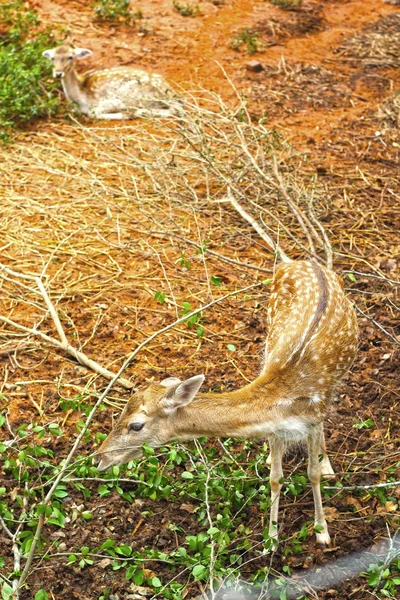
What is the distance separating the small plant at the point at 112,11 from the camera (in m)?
11.6

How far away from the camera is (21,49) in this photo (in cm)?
1048

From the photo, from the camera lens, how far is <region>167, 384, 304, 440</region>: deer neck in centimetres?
431

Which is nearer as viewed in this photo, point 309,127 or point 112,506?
point 112,506

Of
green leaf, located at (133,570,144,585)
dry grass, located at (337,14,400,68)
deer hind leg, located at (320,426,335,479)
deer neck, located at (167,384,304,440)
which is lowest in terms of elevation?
dry grass, located at (337,14,400,68)

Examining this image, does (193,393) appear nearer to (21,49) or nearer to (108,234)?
(108,234)

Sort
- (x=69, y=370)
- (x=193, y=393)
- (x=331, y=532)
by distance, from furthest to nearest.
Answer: (x=69, y=370) → (x=331, y=532) → (x=193, y=393)

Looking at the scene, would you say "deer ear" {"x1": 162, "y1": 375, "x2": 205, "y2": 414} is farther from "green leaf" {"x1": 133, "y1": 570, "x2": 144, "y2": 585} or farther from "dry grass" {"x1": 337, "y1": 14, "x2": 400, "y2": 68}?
"dry grass" {"x1": 337, "y1": 14, "x2": 400, "y2": 68}

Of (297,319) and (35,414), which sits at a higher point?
(297,319)

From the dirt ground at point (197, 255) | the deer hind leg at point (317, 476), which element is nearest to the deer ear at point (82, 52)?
the dirt ground at point (197, 255)

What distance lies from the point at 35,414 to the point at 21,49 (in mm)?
6356

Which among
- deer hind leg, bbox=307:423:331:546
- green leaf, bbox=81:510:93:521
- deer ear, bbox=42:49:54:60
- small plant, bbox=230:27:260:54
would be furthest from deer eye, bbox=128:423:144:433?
small plant, bbox=230:27:260:54

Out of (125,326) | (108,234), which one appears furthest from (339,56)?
(125,326)

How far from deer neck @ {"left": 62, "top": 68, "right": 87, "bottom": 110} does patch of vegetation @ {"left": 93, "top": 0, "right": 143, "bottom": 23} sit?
77.9 inches

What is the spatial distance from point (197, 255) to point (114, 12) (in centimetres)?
→ 600
